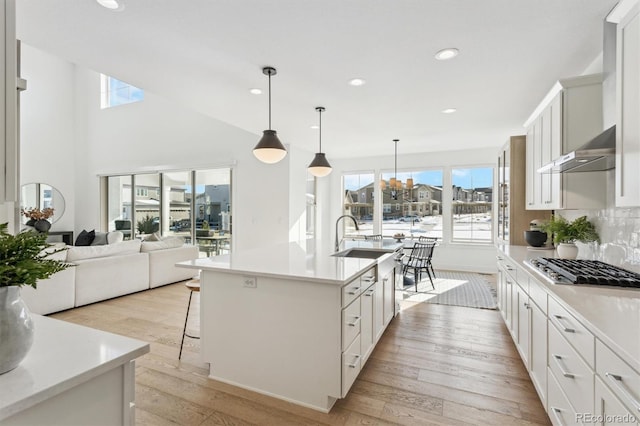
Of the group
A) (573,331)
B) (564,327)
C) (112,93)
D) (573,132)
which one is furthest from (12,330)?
(112,93)

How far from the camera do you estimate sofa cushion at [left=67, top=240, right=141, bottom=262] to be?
4.20 meters

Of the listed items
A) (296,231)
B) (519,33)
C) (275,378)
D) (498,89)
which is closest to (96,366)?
(275,378)

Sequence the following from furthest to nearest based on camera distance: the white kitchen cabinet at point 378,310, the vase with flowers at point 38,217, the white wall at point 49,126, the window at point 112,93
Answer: the window at point 112,93 < the white wall at point 49,126 < the vase with flowers at point 38,217 < the white kitchen cabinet at point 378,310

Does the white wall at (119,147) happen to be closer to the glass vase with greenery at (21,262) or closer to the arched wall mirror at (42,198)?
the arched wall mirror at (42,198)

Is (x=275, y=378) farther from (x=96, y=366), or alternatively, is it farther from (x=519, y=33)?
(x=519, y=33)

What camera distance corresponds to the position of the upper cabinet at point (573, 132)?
231 cm

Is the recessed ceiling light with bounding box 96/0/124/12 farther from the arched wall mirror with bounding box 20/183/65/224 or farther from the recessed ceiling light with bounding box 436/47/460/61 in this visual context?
the arched wall mirror with bounding box 20/183/65/224

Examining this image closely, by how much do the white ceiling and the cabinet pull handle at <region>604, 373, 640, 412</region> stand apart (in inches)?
82.7

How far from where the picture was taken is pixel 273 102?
12.6ft

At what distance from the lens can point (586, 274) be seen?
1.84 meters

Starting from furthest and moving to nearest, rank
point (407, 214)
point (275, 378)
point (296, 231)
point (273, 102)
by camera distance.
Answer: point (407, 214), point (296, 231), point (273, 102), point (275, 378)

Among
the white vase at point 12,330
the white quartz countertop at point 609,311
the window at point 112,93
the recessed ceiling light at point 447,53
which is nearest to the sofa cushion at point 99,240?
the window at point 112,93

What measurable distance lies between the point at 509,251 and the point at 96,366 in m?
3.57
